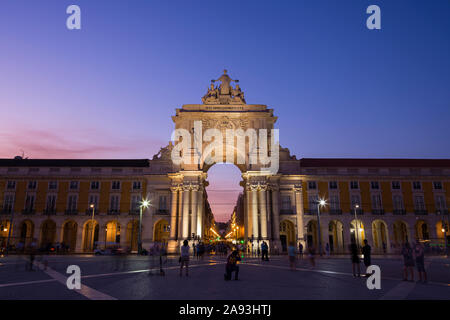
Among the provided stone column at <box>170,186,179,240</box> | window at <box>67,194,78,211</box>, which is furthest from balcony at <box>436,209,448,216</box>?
window at <box>67,194,78,211</box>

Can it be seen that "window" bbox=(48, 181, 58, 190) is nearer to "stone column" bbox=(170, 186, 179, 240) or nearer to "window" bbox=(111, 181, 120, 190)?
"window" bbox=(111, 181, 120, 190)

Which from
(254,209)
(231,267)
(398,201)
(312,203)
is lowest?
(231,267)

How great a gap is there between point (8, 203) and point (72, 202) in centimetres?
1013

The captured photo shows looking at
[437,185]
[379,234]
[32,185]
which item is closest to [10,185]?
[32,185]

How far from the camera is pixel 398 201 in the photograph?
49969 mm

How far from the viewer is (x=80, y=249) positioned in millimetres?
48312

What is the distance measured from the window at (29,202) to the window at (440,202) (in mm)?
64919

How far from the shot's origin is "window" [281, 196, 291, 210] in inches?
1961

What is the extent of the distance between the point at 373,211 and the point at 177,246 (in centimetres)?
3122

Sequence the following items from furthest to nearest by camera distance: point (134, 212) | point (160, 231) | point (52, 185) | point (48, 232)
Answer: point (160, 231) → point (48, 232) → point (52, 185) → point (134, 212)

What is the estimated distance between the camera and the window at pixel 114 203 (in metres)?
50.0

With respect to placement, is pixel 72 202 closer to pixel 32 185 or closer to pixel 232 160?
pixel 32 185
